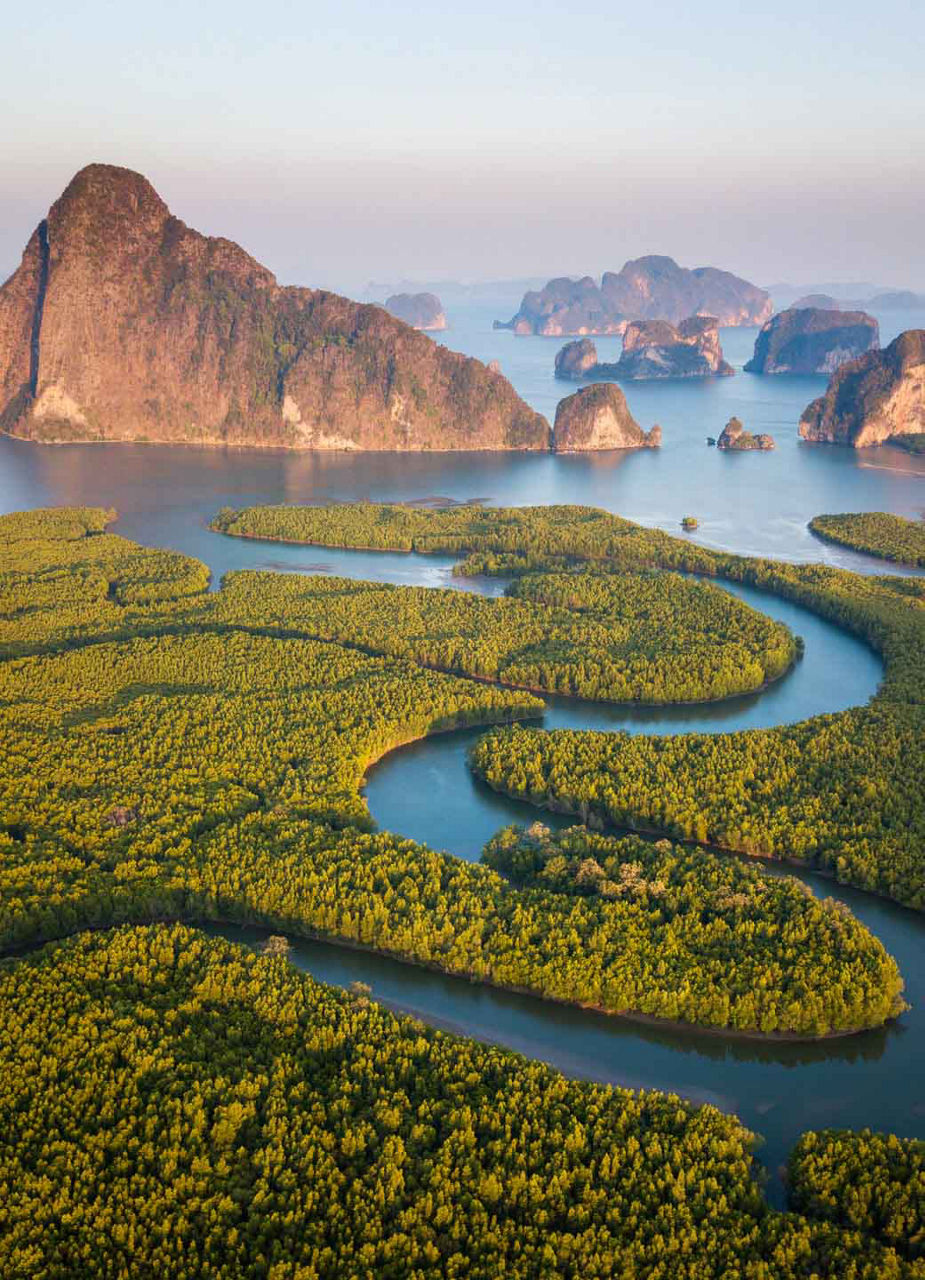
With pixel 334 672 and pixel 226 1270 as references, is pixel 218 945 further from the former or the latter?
pixel 334 672

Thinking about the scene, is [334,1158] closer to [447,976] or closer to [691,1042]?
[447,976]

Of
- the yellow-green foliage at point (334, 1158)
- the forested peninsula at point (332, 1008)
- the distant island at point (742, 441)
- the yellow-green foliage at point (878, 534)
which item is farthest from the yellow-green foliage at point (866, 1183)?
the distant island at point (742, 441)

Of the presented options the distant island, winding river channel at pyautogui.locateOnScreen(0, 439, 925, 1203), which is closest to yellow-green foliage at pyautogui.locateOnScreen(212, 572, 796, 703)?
winding river channel at pyautogui.locateOnScreen(0, 439, 925, 1203)

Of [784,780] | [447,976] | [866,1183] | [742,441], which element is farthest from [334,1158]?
[742,441]

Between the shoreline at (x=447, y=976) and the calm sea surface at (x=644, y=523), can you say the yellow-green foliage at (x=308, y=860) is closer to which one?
the shoreline at (x=447, y=976)

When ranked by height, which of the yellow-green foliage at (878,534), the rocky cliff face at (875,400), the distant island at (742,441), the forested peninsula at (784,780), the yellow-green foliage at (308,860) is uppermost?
the rocky cliff face at (875,400)

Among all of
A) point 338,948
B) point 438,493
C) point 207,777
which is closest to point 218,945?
point 338,948
